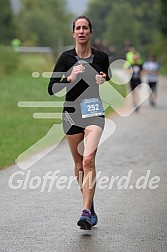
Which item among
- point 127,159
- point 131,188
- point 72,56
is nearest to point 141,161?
point 127,159

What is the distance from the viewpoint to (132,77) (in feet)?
90.0

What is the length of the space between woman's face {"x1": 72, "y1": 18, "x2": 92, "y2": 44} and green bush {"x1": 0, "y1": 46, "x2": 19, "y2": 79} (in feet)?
119

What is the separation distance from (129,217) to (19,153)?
6.11m

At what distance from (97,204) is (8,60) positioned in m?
37.7

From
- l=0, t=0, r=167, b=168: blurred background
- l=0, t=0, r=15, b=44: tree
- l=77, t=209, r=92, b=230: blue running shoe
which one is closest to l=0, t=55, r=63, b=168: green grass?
l=0, t=0, r=167, b=168: blurred background

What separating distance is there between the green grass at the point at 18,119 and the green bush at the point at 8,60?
192 cm

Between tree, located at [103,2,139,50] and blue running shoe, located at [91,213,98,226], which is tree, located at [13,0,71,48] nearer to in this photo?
tree, located at [103,2,139,50]

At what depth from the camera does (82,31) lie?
862 centimetres

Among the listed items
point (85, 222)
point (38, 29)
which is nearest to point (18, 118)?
point (85, 222)

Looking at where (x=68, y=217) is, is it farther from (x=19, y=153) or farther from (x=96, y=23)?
(x=96, y=23)

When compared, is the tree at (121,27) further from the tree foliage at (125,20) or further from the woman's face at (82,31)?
the woman's face at (82,31)

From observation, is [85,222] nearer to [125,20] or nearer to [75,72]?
[75,72]

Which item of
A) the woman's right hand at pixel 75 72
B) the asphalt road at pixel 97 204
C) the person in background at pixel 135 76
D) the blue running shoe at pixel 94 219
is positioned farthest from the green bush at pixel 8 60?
the woman's right hand at pixel 75 72

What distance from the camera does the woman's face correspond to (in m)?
8.62
